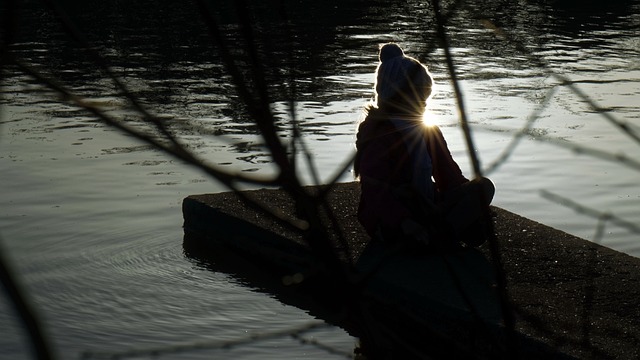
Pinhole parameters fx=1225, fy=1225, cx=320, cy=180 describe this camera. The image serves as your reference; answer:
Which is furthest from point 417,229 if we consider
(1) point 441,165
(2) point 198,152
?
(2) point 198,152

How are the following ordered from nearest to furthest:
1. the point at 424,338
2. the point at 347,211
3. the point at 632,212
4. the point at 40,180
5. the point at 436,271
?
the point at 424,338, the point at 436,271, the point at 347,211, the point at 632,212, the point at 40,180

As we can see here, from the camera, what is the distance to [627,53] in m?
19.8

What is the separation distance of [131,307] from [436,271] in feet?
5.98

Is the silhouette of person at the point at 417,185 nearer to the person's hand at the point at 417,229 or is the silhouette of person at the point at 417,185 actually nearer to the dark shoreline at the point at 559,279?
the person's hand at the point at 417,229

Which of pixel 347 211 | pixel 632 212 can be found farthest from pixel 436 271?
pixel 632 212

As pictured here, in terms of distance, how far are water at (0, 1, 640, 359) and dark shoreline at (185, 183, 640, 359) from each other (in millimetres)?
365

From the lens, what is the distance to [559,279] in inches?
244

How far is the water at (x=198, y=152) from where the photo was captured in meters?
6.72

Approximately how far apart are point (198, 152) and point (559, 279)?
5465 millimetres

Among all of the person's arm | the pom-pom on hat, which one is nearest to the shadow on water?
the person's arm

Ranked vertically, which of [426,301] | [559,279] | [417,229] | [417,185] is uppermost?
[417,185]

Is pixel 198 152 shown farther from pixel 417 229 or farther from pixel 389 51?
pixel 389 51

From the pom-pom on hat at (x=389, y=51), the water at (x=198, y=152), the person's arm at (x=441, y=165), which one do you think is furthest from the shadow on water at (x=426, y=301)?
the pom-pom on hat at (x=389, y=51)

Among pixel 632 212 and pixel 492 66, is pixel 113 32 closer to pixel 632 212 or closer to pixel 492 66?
pixel 492 66
